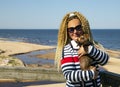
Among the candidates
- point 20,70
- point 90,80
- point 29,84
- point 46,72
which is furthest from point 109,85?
point 29,84

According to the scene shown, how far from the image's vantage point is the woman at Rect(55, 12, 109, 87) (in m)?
2.96

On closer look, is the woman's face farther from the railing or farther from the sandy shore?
the sandy shore

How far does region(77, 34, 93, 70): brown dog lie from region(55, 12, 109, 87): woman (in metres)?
0.03

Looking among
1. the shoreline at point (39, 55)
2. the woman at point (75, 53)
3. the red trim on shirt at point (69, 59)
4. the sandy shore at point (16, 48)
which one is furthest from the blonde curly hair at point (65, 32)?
the sandy shore at point (16, 48)

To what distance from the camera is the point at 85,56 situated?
9.69ft

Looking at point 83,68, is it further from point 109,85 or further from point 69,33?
point 109,85

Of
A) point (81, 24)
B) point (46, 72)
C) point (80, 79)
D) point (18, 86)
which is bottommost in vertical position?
point (18, 86)

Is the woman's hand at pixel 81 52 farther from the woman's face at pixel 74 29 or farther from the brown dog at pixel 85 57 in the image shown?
the woman's face at pixel 74 29

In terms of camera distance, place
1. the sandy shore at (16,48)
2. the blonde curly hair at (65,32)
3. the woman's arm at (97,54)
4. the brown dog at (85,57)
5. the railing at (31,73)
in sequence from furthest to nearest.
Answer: the sandy shore at (16,48) < the railing at (31,73) < the blonde curly hair at (65,32) < the woman's arm at (97,54) < the brown dog at (85,57)

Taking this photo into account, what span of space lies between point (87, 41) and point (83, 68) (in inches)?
10.7

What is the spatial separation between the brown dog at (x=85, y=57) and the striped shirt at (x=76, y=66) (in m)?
0.04

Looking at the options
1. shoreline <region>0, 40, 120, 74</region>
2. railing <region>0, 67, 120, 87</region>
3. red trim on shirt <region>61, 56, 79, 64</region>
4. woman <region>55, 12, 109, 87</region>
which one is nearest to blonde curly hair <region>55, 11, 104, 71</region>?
woman <region>55, 12, 109, 87</region>

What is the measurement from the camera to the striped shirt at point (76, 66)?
2.94 m

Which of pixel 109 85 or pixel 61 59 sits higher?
pixel 61 59
